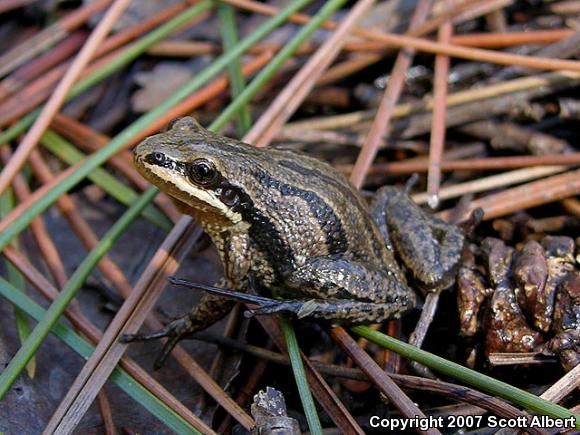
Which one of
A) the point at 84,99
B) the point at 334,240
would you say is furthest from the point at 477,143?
the point at 84,99

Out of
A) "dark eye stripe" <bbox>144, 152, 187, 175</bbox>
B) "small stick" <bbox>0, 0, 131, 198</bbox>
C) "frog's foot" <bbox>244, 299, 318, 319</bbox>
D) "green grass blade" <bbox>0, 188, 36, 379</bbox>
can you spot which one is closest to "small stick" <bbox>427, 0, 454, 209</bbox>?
"frog's foot" <bbox>244, 299, 318, 319</bbox>

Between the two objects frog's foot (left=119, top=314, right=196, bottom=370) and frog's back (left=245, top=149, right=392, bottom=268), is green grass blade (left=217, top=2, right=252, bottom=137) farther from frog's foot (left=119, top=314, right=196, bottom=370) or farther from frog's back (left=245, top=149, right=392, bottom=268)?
frog's foot (left=119, top=314, right=196, bottom=370)

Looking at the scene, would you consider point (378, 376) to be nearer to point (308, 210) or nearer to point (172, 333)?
point (308, 210)

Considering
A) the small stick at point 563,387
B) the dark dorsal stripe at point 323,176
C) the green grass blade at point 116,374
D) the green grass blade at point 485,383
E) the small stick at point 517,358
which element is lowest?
the green grass blade at point 116,374

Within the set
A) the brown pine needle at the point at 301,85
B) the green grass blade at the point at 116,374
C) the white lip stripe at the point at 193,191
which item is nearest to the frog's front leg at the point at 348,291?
the white lip stripe at the point at 193,191

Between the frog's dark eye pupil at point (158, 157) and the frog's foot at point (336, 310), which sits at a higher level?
the frog's dark eye pupil at point (158, 157)

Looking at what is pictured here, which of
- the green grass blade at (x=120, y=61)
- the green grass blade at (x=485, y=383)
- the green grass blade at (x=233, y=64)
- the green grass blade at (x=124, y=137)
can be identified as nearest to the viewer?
the green grass blade at (x=485, y=383)

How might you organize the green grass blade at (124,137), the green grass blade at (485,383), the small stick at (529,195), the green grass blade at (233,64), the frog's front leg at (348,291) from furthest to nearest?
the green grass blade at (233,64) → the small stick at (529,195) → the green grass blade at (124,137) → the frog's front leg at (348,291) → the green grass blade at (485,383)

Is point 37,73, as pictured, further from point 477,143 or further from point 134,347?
point 477,143

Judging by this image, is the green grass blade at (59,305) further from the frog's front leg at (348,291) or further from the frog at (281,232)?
the frog's front leg at (348,291)
